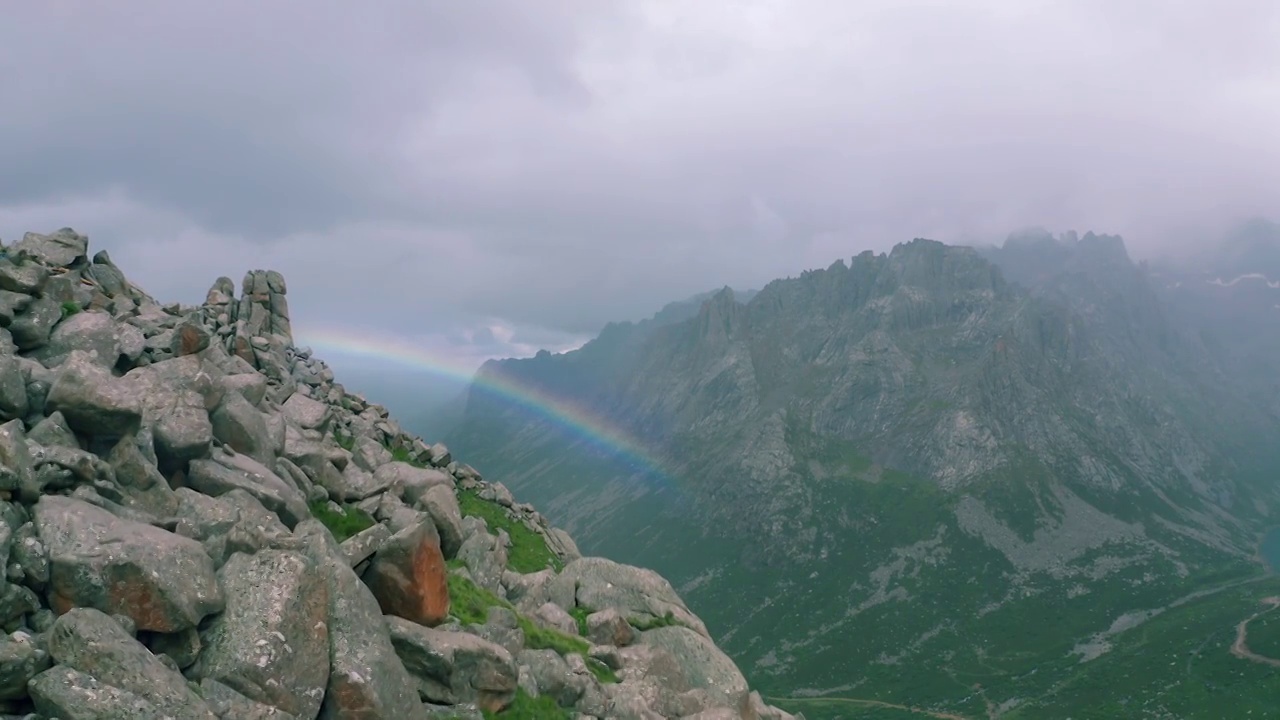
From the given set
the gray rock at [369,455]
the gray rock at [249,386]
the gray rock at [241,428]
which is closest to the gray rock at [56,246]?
the gray rock at [249,386]

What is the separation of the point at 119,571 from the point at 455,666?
12.2 m

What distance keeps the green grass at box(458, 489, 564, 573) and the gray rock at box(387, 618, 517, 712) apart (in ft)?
127

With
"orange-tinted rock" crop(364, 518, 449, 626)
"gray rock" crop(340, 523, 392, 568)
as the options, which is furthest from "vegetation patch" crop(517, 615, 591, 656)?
"gray rock" crop(340, 523, 392, 568)

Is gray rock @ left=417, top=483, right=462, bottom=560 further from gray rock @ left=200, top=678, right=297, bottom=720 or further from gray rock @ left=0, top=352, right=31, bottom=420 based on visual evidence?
gray rock @ left=200, top=678, right=297, bottom=720

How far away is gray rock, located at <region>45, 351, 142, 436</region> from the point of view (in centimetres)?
2534

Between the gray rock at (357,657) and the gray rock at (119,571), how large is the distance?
365 cm

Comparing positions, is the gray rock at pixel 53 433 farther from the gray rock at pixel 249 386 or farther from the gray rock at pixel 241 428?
the gray rock at pixel 249 386

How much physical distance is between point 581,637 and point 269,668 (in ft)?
73.0

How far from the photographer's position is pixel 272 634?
21.7 m

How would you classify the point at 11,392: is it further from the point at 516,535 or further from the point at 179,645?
the point at 516,535

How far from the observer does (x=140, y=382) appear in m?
30.6

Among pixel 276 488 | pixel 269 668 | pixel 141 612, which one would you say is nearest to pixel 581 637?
pixel 276 488

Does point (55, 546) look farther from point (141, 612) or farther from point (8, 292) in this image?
point (8, 292)

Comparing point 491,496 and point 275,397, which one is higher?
point 275,397
